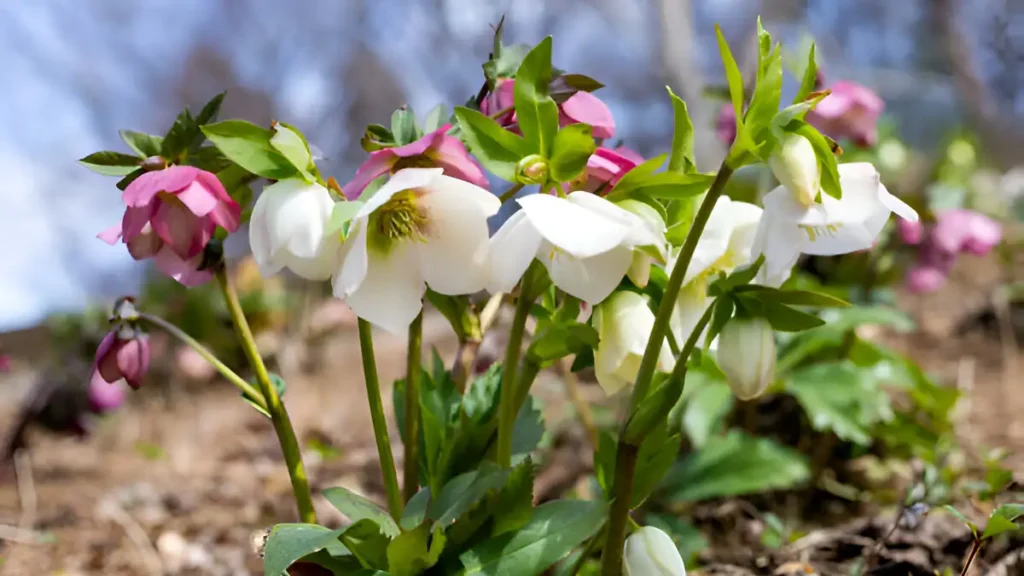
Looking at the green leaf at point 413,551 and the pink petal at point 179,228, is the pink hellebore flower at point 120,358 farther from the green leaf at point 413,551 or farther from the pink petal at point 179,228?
the green leaf at point 413,551

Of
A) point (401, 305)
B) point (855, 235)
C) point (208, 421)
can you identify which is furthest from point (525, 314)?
point (208, 421)

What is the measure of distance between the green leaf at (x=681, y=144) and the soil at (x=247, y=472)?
0.44m

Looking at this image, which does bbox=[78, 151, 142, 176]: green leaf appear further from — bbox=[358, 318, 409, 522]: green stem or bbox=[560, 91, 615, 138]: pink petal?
bbox=[560, 91, 615, 138]: pink petal

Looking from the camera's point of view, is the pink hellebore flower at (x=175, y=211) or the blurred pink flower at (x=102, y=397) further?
the blurred pink flower at (x=102, y=397)

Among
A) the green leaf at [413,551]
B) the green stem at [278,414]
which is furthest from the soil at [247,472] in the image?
the green leaf at [413,551]

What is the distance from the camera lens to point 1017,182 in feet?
10.6

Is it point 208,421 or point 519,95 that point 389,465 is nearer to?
point 519,95

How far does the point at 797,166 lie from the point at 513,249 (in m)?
0.16


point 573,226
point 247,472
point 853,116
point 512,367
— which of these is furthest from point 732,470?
point 247,472

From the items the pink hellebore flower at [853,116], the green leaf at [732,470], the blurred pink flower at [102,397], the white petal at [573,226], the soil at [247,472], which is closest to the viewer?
the white petal at [573,226]

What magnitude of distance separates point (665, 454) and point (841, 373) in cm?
86

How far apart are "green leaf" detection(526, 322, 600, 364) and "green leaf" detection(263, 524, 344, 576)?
0.56ft

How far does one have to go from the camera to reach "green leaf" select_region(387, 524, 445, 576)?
18.7 inches

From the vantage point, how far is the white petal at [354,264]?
429 mm
